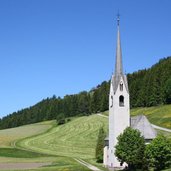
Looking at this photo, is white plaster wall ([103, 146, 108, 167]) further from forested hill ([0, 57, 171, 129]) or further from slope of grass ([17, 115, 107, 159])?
forested hill ([0, 57, 171, 129])

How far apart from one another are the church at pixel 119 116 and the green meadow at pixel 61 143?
418 centimetres

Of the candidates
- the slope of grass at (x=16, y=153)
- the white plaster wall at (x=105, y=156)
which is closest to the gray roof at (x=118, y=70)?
the white plaster wall at (x=105, y=156)

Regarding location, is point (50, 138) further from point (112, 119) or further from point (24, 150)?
point (112, 119)

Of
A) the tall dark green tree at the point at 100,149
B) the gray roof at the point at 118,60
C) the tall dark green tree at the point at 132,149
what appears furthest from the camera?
the tall dark green tree at the point at 100,149

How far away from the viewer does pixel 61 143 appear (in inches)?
4242

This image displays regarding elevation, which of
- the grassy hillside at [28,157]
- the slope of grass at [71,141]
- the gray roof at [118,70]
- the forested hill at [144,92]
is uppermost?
the forested hill at [144,92]

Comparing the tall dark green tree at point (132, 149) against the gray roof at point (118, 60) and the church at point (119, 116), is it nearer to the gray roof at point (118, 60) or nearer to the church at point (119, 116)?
the church at point (119, 116)

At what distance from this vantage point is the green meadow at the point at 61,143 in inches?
3278

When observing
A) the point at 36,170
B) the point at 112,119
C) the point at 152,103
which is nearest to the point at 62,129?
the point at 152,103

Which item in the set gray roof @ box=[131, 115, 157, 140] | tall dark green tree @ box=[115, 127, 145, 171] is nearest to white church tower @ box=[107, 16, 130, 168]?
gray roof @ box=[131, 115, 157, 140]

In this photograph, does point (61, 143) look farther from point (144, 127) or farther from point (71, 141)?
point (144, 127)

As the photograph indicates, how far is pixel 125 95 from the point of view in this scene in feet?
240

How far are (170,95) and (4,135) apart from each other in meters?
55.6

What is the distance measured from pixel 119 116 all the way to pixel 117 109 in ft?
4.13
